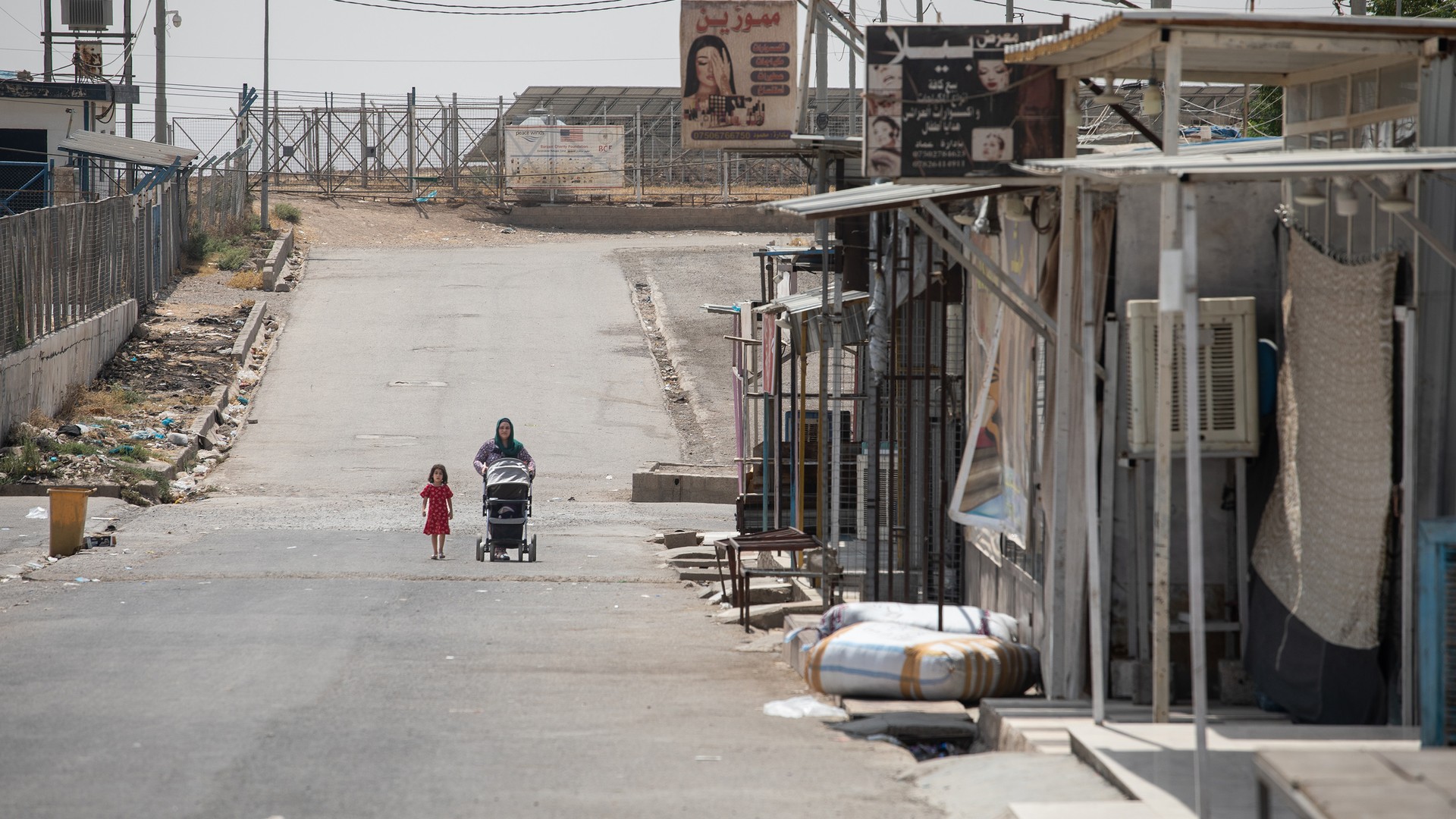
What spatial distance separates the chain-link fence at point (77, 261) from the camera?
2078 centimetres

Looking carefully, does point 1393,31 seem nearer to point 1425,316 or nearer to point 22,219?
point 1425,316

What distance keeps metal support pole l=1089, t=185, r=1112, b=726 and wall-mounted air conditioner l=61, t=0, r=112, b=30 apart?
36.0 metres

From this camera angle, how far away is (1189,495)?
5242 mm

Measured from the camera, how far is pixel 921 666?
764cm

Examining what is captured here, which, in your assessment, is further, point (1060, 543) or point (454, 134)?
point (454, 134)

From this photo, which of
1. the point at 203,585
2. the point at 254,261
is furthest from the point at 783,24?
the point at 254,261

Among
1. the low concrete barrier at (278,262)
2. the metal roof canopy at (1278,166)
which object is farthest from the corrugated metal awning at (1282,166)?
the low concrete barrier at (278,262)

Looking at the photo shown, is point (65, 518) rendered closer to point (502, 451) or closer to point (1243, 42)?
point (502, 451)

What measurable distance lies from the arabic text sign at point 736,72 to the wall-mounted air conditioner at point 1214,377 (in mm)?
9302

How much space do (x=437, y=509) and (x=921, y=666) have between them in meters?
8.39

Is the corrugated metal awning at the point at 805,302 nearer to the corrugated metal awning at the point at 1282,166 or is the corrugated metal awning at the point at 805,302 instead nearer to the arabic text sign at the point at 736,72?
the arabic text sign at the point at 736,72

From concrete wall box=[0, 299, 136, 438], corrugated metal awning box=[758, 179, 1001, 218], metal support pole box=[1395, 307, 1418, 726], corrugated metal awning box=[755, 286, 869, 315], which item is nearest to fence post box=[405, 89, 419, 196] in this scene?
concrete wall box=[0, 299, 136, 438]

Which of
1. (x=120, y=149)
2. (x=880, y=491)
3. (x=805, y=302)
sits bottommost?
(x=880, y=491)

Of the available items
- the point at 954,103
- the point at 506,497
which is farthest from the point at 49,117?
the point at 954,103
